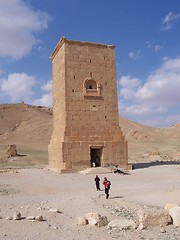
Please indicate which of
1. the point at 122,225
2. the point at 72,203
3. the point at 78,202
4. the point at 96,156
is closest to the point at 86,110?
the point at 96,156

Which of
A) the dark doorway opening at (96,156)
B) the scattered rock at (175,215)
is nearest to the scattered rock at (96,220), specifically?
the scattered rock at (175,215)

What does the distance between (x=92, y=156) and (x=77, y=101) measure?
448 cm

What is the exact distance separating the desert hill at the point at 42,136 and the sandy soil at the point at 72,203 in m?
18.4

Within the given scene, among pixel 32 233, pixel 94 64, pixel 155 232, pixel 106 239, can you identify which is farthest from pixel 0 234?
pixel 94 64

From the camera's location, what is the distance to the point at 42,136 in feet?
219

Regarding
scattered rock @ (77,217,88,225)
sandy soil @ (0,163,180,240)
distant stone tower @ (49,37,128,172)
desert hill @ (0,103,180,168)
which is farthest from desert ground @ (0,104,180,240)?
desert hill @ (0,103,180,168)

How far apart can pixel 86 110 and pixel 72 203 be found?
13.2 meters

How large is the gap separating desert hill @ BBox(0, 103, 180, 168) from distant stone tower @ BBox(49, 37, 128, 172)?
1371cm

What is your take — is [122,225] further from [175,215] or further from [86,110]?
[86,110]

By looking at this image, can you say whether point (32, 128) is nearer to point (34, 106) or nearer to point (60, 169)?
point (34, 106)

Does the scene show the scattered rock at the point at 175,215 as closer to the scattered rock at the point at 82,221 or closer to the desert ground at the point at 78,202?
the desert ground at the point at 78,202

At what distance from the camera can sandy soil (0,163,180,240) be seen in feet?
23.8

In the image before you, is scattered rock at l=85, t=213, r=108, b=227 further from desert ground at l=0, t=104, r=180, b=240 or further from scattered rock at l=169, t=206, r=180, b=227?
scattered rock at l=169, t=206, r=180, b=227

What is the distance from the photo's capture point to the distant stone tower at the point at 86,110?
2286 cm
